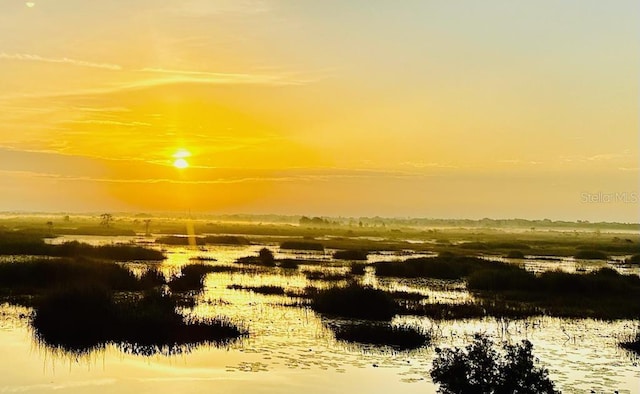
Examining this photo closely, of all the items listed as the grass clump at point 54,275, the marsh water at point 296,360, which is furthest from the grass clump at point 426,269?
the grass clump at point 54,275

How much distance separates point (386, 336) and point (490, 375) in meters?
8.26

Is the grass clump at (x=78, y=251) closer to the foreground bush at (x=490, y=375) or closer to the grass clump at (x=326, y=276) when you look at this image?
the grass clump at (x=326, y=276)

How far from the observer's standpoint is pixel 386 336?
78.6ft

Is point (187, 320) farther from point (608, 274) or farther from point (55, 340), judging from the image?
point (608, 274)

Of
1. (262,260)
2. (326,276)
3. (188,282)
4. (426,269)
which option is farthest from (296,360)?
(262,260)

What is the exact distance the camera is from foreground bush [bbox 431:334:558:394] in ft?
51.2

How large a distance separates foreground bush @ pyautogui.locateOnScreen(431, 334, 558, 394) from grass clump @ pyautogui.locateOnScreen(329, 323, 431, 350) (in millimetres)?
6441

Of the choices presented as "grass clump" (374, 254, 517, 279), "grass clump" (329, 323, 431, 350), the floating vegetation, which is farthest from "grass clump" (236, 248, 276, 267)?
"grass clump" (329, 323, 431, 350)

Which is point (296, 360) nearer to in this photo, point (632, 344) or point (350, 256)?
point (632, 344)

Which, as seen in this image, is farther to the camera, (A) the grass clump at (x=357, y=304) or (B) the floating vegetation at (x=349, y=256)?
(B) the floating vegetation at (x=349, y=256)

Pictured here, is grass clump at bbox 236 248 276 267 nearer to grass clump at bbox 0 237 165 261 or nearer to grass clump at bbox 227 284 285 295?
grass clump at bbox 0 237 165 261

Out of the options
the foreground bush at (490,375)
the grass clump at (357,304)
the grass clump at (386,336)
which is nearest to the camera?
the foreground bush at (490,375)

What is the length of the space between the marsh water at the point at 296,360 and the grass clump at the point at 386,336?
1.70 ft

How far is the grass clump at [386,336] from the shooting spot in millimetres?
23359
